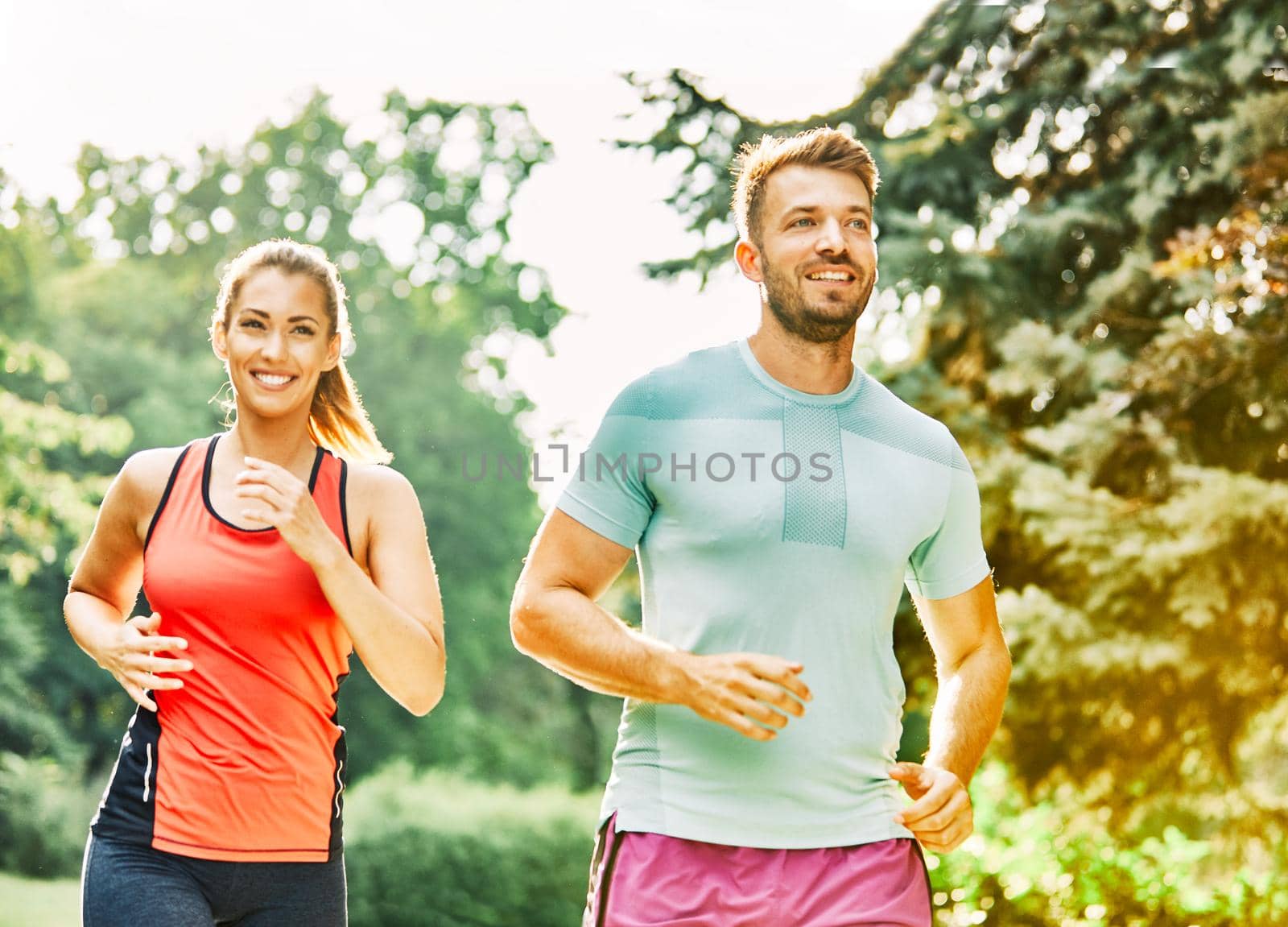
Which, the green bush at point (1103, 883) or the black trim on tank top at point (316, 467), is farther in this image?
the green bush at point (1103, 883)

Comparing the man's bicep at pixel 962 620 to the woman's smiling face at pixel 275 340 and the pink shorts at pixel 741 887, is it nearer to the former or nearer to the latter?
the pink shorts at pixel 741 887

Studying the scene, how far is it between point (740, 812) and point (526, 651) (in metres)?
0.52

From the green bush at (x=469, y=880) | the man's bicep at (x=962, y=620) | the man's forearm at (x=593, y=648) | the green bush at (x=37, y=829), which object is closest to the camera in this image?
the man's forearm at (x=593, y=648)

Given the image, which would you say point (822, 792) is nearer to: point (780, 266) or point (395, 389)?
point (780, 266)

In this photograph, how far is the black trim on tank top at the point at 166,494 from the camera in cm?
312

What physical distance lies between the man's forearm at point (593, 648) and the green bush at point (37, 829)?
19805mm

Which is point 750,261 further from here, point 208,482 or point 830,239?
point 208,482

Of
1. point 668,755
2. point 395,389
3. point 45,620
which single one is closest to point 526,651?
point 668,755

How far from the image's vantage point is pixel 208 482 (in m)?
3.17

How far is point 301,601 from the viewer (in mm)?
3012

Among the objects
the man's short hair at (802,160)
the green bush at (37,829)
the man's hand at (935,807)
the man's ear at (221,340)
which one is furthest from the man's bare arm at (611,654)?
the green bush at (37,829)

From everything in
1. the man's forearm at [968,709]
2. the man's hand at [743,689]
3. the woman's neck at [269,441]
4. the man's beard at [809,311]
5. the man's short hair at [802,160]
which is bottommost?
the man's forearm at [968,709]

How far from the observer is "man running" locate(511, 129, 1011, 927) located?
2723mm

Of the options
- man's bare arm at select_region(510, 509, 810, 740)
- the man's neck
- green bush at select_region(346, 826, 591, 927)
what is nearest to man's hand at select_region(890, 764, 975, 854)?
man's bare arm at select_region(510, 509, 810, 740)
